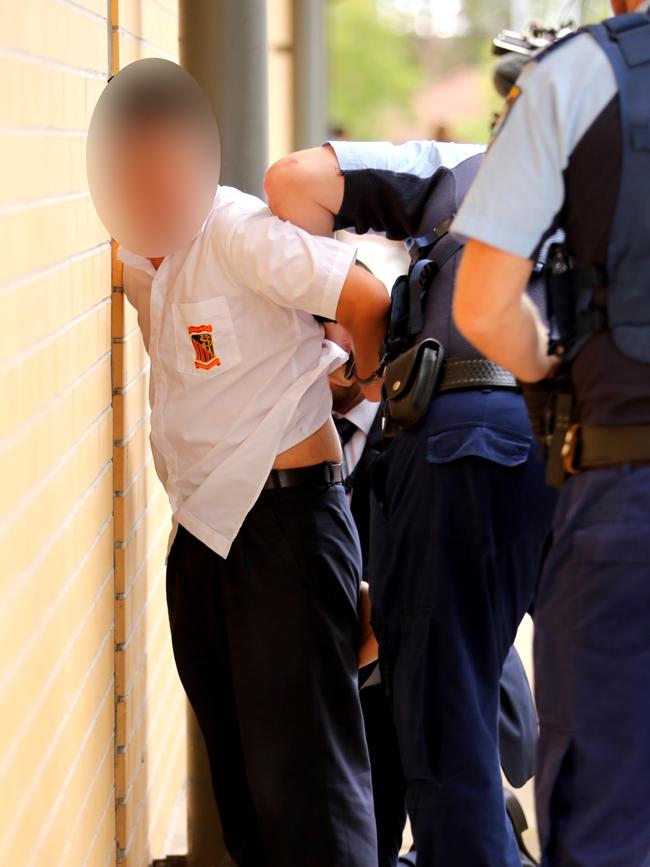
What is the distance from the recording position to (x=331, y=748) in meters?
2.46

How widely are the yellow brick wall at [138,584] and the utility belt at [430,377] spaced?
703mm

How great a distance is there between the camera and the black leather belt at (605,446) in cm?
174

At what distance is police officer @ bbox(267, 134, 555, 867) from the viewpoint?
2.24 meters

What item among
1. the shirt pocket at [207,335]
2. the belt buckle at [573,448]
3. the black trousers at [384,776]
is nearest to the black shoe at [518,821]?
→ the black trousers at [384,776]

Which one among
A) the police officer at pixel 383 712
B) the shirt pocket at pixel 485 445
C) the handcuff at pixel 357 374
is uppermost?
the handcuff at pixel 357 374

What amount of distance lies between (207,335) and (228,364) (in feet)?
0.22

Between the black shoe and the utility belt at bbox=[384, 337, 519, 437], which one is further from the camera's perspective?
the black shoe

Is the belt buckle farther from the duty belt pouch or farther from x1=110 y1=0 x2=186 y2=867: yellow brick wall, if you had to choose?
x1=110 y1=0 x2=186 y2=867: yellow brick wall

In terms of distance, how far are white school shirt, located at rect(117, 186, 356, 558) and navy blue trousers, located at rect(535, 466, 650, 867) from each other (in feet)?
2.44

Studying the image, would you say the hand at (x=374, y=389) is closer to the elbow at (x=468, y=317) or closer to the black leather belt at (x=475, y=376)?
the black leather belt at (x=475, y=376)

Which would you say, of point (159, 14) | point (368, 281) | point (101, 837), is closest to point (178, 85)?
point (368, 281)

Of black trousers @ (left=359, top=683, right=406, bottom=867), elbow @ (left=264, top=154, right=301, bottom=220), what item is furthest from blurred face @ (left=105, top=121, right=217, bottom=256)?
black trousers @ (left=359, top=683, right=406, bottom=867)

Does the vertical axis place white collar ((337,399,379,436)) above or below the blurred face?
below

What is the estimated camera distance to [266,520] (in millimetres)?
2439
